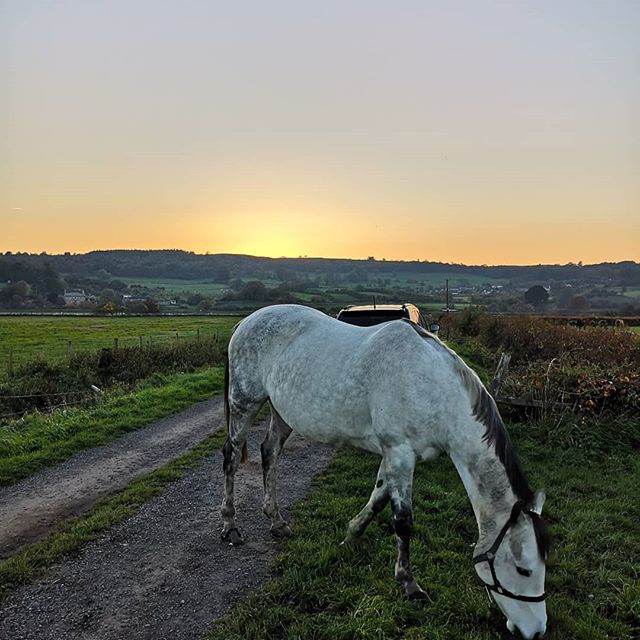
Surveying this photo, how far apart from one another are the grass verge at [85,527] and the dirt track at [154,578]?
0.13 metres

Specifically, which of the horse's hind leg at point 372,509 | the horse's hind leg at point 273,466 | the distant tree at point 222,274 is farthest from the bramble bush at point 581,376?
the distant tree at point 222,274

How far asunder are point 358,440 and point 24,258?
82.2m

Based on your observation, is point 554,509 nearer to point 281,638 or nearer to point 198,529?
point 281,638

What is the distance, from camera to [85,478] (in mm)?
6734

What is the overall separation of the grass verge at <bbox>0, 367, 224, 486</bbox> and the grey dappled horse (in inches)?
161

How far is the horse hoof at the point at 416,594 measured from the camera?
365 cm

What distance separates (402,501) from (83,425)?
7511 millimetres

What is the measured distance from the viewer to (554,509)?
538 cm

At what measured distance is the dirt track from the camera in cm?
355

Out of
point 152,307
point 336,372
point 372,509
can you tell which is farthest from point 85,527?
point 152,307

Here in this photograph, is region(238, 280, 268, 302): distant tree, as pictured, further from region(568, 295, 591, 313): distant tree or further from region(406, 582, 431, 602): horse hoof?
region(406, 582, 431, 602): horse hoof

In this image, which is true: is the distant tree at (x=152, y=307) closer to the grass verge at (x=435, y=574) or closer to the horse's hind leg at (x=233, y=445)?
the grass verge at (x=435, y=574)

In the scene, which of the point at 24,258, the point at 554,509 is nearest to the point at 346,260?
the point at 24,258

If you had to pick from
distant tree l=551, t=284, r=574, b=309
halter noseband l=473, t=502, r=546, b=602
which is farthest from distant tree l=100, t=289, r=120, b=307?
halter noseband l=473, t=502, r=546, b=602
